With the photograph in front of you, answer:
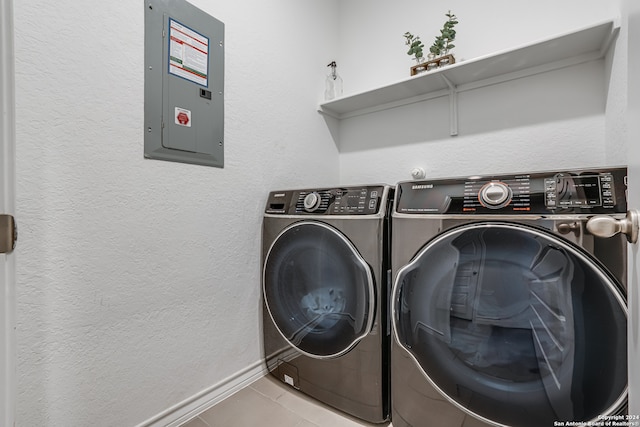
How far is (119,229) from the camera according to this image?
38.0 inches

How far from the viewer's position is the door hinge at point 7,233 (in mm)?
579

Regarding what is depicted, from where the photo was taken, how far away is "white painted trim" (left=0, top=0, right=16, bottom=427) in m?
0.58

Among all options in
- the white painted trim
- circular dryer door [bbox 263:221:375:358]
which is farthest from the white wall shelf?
the white painted trim

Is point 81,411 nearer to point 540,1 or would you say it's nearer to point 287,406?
point 287,406

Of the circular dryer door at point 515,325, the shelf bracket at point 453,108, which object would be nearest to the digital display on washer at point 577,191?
the circular dryer door at point 515,325

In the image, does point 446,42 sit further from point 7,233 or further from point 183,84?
point 7,233

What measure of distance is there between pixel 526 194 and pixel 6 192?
126 cm

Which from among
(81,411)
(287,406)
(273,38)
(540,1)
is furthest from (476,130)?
(81,411)

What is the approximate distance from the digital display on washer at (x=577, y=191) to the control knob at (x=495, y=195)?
0.10 metres

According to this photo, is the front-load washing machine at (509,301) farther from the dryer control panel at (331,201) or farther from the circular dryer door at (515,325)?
the dryer control panel at (331,201)

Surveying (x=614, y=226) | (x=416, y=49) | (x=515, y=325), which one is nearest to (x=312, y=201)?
(x=515, y=325)

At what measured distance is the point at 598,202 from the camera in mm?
723

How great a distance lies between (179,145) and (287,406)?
118 centimetres

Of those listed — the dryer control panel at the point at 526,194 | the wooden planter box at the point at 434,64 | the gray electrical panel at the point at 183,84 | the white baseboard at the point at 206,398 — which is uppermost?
the wooden planter box at the point at 434,64
